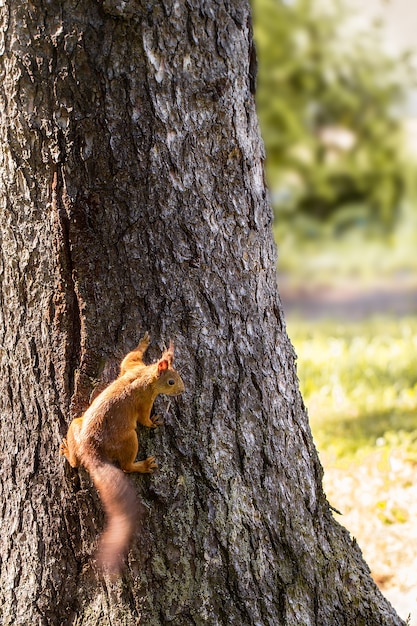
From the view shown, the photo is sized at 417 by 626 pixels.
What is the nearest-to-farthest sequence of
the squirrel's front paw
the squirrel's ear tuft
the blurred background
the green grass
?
1. the squirrel's ear tuft
2. the squirrel's front paw
3. the green grass
4. the blurred background

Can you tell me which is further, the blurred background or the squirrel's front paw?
the blurred background

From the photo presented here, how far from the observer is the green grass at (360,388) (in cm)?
483

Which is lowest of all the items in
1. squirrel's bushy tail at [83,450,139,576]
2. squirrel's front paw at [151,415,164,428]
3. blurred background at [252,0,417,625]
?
squirrel's bushy tail at [83,450,139,576]

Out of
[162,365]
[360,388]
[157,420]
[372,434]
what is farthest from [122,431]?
[360,388]

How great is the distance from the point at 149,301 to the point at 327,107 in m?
7.83

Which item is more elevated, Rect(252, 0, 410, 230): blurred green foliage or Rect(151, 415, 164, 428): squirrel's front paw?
Rect(252, 0, 410, 230): blurred green foliage

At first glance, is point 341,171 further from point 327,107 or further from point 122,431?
point 122,431

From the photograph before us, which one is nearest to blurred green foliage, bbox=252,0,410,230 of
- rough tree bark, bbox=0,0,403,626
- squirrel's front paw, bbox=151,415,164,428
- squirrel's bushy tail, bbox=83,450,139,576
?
rough tree bark, bbox=0,0,403,626

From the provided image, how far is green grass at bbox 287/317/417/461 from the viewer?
4.83 meters

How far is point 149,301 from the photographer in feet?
7.99

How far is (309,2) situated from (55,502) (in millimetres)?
8091

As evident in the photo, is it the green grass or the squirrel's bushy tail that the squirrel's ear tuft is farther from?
the green grass

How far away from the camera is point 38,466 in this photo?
8.41 ft

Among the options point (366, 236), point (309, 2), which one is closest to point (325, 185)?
point (366, 236)
